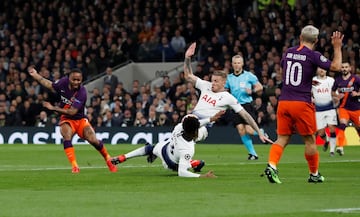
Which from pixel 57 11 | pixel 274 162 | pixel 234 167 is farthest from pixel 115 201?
pixel 57 11

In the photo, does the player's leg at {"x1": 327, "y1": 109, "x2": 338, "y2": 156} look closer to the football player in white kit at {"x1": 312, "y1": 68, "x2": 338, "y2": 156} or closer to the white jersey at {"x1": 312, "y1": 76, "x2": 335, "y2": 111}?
the football player in white kit at {"x1": 312, "y1": 68, "x2": 338, "y2": 156}

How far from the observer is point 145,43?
40750 millimetres

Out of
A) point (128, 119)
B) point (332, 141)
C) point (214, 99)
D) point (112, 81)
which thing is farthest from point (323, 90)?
point (112, 81)

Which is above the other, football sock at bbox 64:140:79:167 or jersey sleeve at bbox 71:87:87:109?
jersey sleeve at bbox 71:87:87:109

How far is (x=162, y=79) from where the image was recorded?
4009cm

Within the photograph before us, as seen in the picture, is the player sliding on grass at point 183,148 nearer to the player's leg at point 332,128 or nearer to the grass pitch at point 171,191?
the grass pitch at point 171,191

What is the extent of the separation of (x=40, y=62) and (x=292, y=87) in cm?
2632

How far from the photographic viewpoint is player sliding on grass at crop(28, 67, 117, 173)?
19531 mm

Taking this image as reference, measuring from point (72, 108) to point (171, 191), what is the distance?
Result: 5.32m

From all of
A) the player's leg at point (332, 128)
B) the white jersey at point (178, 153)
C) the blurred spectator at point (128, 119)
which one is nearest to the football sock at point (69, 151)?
the white jersey at point (178, 153)

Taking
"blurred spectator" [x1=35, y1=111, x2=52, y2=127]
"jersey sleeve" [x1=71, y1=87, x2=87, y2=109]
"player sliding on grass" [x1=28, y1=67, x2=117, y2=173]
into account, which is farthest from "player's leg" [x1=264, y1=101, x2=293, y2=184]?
"blurred spectator" [x1=35, y1=111, x2=52, y2=127]

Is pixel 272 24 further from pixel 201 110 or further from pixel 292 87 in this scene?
pixel 292 87

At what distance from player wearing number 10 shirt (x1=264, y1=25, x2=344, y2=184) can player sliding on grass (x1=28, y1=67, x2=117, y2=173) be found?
14.9 ft

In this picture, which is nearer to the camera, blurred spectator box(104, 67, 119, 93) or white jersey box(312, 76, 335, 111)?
white jersey box(312, 76, 335, 111)
